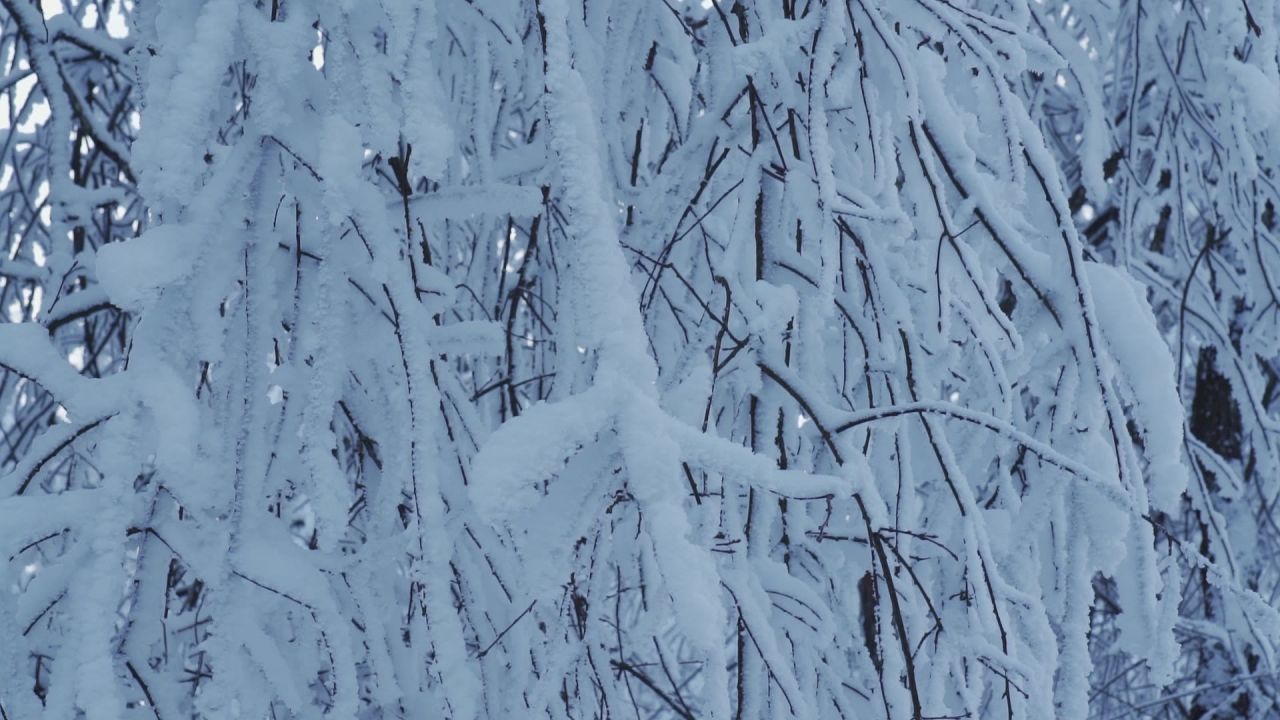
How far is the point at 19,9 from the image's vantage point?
6.28 feet

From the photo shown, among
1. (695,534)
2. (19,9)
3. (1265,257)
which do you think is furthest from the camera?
(1265,257)

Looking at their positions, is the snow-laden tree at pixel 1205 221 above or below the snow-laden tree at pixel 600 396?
above

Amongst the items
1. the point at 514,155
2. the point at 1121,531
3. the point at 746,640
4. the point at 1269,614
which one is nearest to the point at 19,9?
the point at 514,155

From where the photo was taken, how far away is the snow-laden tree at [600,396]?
86 cm

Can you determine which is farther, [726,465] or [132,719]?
[132,719]

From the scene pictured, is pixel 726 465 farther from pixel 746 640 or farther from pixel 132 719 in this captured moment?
pixel 132 719

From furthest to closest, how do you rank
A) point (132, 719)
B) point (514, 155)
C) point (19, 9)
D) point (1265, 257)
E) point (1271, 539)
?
point (1271, 539) < point (1265, 257) < point (19, 9) < point (514, 155) < point (132, 719)

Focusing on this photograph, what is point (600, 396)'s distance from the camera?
75 centimetres

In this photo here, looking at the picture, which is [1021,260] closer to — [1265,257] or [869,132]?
[869,132]

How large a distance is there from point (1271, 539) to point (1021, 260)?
355 cm

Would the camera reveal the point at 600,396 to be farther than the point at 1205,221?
No

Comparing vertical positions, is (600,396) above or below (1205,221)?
below

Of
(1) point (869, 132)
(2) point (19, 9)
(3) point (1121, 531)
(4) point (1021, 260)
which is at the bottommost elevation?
(3) point (1121, 531)

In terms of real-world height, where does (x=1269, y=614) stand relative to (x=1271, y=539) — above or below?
below
